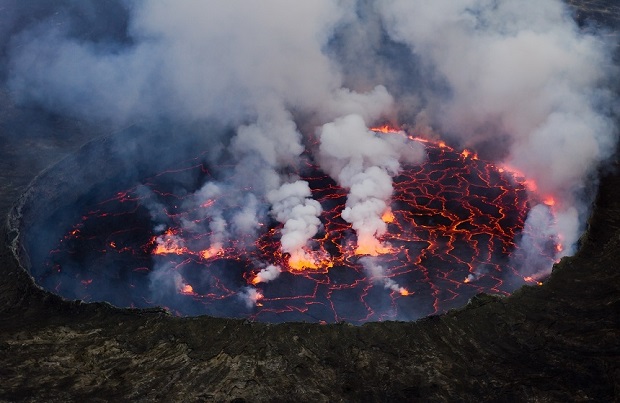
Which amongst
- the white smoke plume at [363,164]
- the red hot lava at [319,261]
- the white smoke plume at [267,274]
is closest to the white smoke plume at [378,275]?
the red hot lava at [319,261]

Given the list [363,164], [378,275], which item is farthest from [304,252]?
[363,164]

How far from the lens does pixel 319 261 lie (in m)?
18.5

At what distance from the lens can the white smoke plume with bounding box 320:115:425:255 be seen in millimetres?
20422

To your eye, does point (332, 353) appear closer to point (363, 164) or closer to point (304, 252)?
point (304, 252)

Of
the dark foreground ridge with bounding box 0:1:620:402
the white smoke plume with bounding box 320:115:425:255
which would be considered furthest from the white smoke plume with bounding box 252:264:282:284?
the dark foreground ridge with bounding box 0:1:620:402

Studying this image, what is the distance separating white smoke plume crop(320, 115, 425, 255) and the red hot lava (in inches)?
23.0

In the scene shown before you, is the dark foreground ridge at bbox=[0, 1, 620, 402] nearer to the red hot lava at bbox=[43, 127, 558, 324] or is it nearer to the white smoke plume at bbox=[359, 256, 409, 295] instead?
the red hot lava at bbox=[43, 127, 558, 324]

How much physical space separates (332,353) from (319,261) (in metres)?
6.53

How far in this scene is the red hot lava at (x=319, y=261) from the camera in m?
16.6

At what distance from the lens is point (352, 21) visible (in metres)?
31.5

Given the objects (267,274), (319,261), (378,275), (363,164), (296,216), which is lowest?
(378,275)

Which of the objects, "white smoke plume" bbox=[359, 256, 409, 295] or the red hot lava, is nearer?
the red hot lava

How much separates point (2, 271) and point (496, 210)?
1832 centimetres

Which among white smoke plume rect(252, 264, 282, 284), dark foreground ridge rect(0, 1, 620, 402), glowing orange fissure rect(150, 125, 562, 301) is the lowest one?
dark foreground ridge rect(0, 1, 620, 402)
